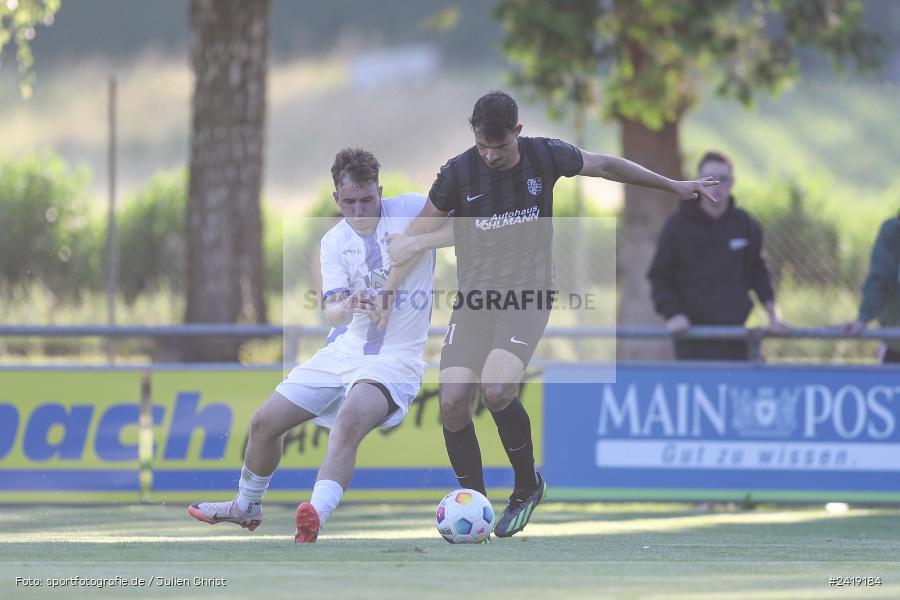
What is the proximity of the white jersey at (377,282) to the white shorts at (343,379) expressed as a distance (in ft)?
0.18

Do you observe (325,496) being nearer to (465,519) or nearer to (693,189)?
(465,519)

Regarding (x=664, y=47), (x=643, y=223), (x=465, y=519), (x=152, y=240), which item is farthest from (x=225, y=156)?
(x=465, y=519)

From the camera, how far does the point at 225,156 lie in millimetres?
13984

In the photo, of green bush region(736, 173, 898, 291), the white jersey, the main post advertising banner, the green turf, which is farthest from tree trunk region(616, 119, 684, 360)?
the white jersey

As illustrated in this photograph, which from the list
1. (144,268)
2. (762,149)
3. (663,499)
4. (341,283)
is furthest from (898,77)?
(341,283)

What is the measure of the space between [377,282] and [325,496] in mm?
1131

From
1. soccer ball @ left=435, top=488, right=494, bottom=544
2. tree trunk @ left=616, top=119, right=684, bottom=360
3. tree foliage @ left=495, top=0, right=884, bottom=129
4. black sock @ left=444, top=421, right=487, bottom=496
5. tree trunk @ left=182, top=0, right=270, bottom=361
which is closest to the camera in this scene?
soccer ball @ left=435, top=488, right=494, bottom=544

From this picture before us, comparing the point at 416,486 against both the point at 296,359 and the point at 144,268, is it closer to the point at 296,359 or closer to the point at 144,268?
the point at 296,359

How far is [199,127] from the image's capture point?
46.2 feet

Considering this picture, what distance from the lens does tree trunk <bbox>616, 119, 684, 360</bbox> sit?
583 inches

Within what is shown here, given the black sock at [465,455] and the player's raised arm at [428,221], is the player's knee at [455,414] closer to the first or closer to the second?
the black sock at [465,455]

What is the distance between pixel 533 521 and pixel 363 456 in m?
1.58

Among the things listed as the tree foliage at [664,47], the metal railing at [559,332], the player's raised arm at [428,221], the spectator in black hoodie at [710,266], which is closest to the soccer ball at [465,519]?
the player's raised arm at [428,221]

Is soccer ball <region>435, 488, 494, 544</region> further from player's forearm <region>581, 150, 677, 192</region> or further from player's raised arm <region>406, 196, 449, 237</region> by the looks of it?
player's forearm <region>581, 150, 677, 192</region>
